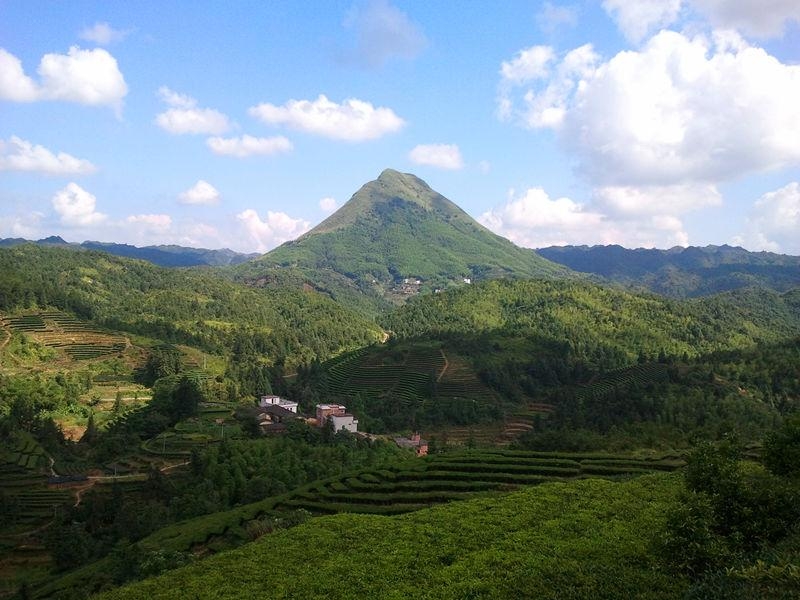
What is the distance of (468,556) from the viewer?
78.1 ft

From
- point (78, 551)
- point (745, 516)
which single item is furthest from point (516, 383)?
point (745, 516)

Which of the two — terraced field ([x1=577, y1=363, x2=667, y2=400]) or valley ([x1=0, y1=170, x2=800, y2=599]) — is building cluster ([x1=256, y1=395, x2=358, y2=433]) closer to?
valley ([x1=0, y1=170, x2=800, y2=599])

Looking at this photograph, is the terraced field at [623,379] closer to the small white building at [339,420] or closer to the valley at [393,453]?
the valley at [393,453]

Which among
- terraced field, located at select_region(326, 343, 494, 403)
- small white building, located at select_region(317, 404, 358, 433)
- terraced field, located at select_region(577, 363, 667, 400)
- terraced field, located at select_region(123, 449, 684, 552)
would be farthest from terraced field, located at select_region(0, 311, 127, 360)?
terraced field, located at select_region(577, 363, 667, 400)

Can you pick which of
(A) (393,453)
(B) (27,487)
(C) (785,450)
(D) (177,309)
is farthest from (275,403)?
(D) (177,309)

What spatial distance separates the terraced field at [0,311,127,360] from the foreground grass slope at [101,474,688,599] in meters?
93.7

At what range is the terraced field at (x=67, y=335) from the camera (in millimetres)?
107125

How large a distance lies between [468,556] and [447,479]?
745 inches

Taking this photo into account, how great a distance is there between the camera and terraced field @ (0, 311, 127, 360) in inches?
4218

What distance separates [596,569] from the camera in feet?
64.9

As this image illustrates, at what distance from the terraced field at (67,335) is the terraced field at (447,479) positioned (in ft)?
272

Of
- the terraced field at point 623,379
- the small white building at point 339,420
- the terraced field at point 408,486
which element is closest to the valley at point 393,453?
the terraced field at point 408,486

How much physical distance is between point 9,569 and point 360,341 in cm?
12530

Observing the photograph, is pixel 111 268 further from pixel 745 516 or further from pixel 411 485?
pixel 745 516
